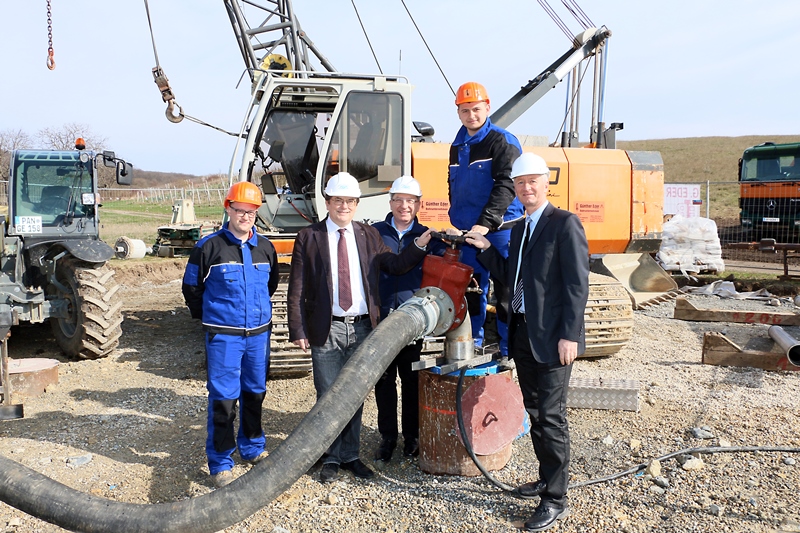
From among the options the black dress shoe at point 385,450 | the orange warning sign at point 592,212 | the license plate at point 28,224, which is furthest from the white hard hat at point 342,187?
the license plate at point 28,224

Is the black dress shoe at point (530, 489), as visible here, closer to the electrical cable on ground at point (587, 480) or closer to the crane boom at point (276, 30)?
the electrical cable on ground at point (587, 480)

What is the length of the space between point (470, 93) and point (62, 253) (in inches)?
192

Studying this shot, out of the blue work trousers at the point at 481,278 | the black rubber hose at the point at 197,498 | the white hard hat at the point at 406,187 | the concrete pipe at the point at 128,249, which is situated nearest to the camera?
the black rubber hose at the point at 197,498

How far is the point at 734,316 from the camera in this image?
733cm

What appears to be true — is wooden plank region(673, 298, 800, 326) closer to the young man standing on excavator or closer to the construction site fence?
the young man standing on excavator

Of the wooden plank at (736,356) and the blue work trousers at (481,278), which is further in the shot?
the wooden plank at (736,356)

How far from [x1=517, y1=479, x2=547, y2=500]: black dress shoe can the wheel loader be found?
4685 millimetres

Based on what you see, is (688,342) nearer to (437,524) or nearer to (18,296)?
(437,524)

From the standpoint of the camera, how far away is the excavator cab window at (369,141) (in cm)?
613

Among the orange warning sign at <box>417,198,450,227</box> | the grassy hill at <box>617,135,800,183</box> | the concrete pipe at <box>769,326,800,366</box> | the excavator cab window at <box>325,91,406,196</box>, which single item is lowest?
the concrete pipe at <box>769,326,800,366</box>

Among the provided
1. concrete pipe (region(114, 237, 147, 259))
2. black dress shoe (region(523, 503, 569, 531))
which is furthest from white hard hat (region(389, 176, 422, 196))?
concrete pipe (region(114, 237, 147, 259))

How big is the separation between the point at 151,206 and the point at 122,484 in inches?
1184

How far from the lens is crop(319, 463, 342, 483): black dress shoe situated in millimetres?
3943

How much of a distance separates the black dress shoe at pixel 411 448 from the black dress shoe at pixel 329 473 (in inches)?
20.6
